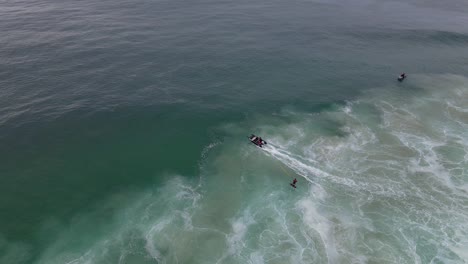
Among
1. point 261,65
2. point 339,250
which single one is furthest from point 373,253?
point 261,65

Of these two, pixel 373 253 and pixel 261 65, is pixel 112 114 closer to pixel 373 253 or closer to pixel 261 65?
pixel 261 65

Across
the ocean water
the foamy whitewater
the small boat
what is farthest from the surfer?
the small boat

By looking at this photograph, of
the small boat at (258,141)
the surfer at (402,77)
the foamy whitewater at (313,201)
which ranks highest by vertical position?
the surfer at (402,77)

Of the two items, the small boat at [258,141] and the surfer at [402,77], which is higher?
the surfer at [402,77]

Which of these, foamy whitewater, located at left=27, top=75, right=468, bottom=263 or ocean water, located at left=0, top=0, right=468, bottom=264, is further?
ocean water, located at left=0, top=0, right=468, bottom=264

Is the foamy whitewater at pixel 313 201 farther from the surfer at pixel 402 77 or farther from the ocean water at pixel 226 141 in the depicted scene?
the surfer at pixel 402 77

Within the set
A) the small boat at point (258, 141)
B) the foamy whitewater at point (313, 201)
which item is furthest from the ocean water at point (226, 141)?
the small boat at point (258, 141)

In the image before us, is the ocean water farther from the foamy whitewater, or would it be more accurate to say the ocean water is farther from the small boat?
the small boat
